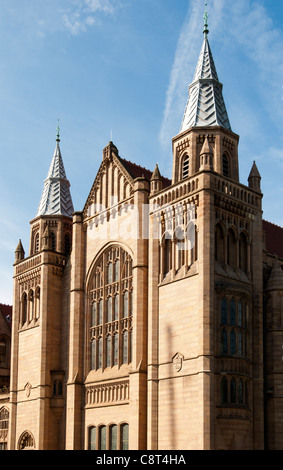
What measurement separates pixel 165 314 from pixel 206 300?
3779 millimetres

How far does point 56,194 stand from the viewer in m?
62.4

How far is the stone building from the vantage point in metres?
41.0

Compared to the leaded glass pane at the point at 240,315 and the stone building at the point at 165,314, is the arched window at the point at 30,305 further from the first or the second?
the leaded glass pane at the point at 240,315

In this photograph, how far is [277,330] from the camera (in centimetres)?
4391

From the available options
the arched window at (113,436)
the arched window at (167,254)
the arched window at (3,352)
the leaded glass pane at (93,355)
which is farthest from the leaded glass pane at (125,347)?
the arched window at (3,352)

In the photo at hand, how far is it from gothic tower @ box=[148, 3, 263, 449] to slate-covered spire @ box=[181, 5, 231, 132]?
0.18 metres

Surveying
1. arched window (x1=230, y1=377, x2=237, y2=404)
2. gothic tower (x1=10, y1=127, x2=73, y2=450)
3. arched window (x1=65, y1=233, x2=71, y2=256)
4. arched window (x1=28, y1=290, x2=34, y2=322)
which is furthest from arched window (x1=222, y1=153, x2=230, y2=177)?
arched window (x1=28, y1=290, x2=34, y2=322)

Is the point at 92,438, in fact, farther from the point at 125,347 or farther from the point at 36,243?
the point at 36,243

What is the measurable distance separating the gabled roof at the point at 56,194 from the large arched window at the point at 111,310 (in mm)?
10897

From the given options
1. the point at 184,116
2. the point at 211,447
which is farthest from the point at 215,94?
the point at 211,447

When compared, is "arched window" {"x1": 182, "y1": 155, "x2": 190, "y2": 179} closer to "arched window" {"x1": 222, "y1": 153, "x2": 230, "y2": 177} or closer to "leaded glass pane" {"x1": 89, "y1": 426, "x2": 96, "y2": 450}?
"arched window" {"x1": 222, "y1": 153, "x2": 230, "y2": 177}

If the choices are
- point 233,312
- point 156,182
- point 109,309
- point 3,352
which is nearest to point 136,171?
point 156,182

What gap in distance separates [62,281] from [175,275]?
15348 mm

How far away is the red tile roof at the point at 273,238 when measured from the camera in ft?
184
